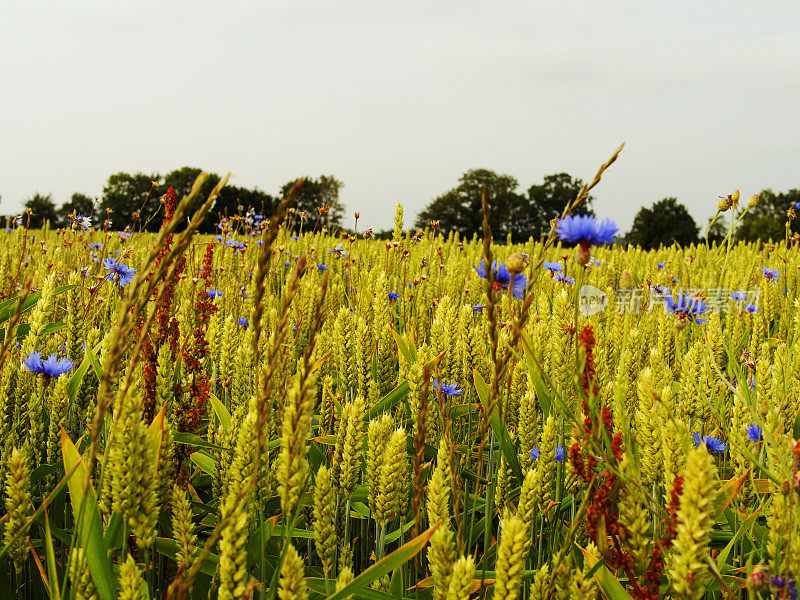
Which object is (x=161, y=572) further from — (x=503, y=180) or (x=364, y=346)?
(x=503, y=180)

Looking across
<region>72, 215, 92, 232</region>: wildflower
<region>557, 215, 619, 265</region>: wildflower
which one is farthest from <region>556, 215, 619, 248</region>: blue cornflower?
<region>72, 215, 92, 232</region>: wildflower

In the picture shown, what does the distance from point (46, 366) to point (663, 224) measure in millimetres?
49342

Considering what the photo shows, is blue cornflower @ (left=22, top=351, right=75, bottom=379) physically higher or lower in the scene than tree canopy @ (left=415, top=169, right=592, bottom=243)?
lower

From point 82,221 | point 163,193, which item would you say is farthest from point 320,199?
point 82,221

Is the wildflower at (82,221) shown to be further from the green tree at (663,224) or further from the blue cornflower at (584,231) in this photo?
the green tree at (663,224)

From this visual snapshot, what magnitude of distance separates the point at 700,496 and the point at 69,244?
209 inches

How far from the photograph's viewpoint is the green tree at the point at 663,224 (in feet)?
145

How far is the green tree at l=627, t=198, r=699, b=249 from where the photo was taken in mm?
44094

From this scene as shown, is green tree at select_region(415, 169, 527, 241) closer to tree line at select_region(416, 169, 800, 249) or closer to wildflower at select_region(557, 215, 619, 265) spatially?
tree line at select_region(416, 169, 800, 249)

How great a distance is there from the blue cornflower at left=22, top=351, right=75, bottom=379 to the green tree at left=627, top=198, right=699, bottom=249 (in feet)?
151

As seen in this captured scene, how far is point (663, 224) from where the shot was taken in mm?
45531

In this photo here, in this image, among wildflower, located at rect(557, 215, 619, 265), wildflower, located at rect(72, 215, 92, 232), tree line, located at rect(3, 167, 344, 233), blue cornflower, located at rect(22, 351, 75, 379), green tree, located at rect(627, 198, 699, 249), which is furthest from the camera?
green tree, located at rect(627, 198, 699, 249)

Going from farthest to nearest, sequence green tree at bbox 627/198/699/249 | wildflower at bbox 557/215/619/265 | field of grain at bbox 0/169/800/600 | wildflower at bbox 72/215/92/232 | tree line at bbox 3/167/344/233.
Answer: green tree at bbox 627/198/699/249
tree line at bbox 3/167/344/233
wildflower at bbox 72/215/92/232
wildflower at bbox 557/215/619/265
field of grain at bbox 0/169/800/600

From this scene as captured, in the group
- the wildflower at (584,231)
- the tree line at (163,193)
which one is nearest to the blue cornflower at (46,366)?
the wildflower at (584,231)
